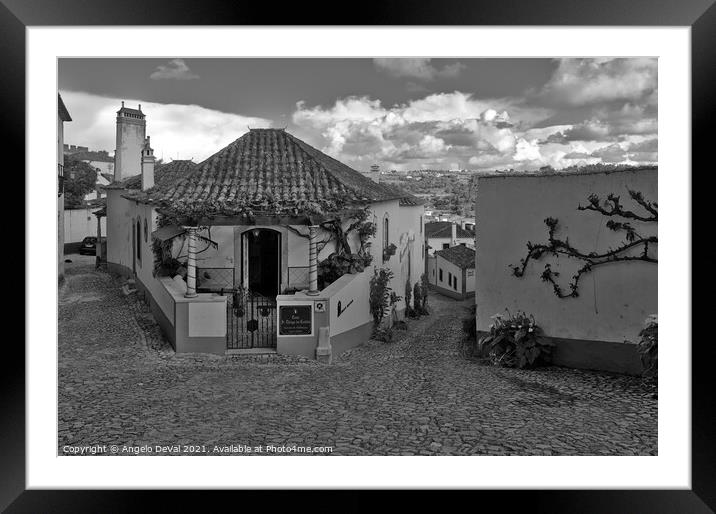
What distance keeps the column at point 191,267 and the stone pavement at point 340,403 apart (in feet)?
2.92

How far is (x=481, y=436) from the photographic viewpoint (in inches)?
211

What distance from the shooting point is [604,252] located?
24.1 ft

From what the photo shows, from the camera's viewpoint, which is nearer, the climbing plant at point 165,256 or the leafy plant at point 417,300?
the climbing plant at point 165,256

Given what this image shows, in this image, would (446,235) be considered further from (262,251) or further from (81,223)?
(262,251)

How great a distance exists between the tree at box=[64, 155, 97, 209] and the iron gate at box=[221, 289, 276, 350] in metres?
6.52

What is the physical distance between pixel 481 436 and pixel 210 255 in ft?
22.6

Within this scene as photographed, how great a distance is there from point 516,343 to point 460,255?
465 inches

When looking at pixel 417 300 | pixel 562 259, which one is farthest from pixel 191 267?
pixel 417 300

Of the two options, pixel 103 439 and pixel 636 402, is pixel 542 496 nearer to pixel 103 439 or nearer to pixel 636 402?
pixel 636 402

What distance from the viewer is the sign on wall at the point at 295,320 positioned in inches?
342

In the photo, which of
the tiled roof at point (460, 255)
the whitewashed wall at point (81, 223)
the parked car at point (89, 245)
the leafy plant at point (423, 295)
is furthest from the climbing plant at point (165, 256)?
the tiled roof at point (460, 255)

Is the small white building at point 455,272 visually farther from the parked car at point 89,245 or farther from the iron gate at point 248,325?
the parked car at point 89,245
